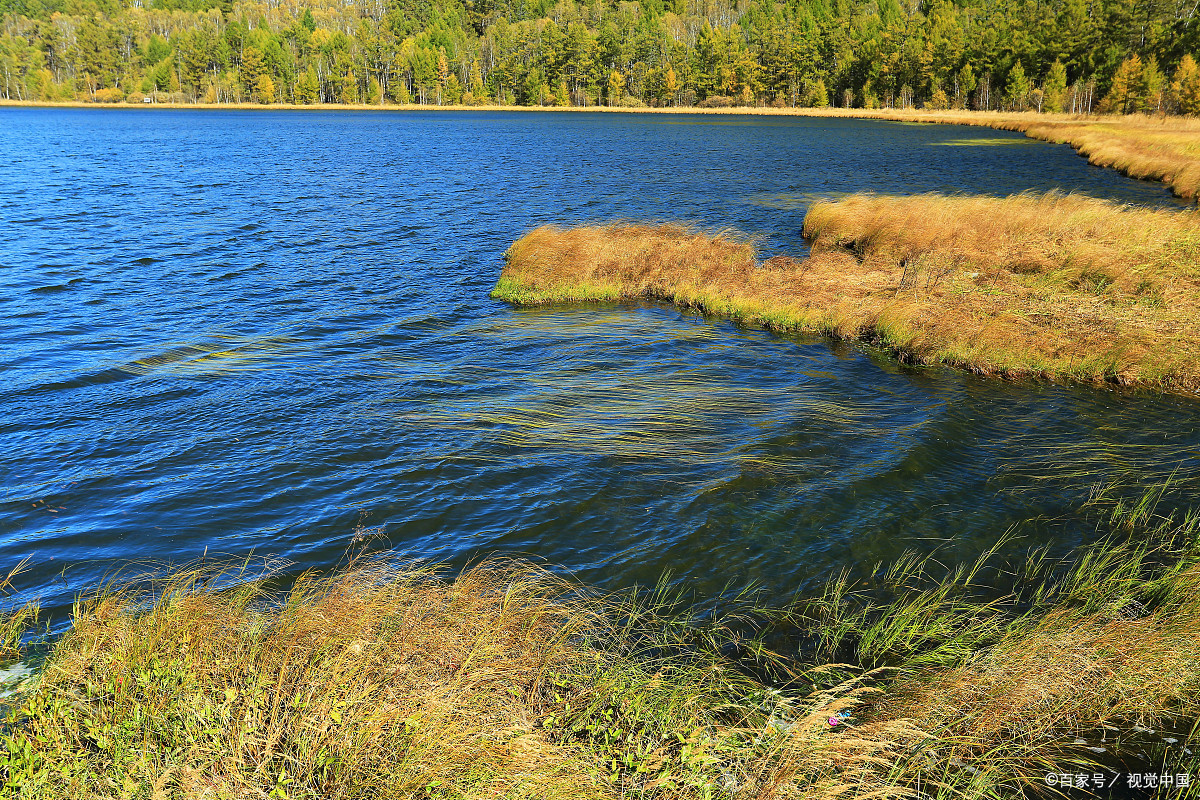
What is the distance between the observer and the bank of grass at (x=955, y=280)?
563 inches

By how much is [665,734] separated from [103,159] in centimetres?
6873

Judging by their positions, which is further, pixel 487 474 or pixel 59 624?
pixel 487 474

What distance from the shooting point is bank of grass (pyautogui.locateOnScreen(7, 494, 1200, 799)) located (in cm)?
444

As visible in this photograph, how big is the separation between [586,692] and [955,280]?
1654 centimetres

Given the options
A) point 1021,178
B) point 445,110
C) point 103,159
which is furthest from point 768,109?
point 103,159

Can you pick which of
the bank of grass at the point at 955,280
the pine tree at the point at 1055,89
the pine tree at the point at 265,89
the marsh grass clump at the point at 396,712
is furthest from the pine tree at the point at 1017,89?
the pine tree at the point at 265,89

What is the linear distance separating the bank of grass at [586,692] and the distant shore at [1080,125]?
3506 cm

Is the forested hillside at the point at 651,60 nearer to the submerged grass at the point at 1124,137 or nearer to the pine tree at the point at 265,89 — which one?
the pine tree at the point at 265,89

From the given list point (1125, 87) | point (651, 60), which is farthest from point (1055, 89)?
point (651, 60)

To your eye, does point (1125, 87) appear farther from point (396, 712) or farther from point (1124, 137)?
point (396, 712)

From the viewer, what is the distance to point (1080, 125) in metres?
79.5

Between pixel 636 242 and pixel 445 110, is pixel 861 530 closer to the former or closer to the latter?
pixel 636 242

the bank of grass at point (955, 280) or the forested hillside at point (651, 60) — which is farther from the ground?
the forested hillside at point (651, 60)

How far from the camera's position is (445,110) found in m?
164
